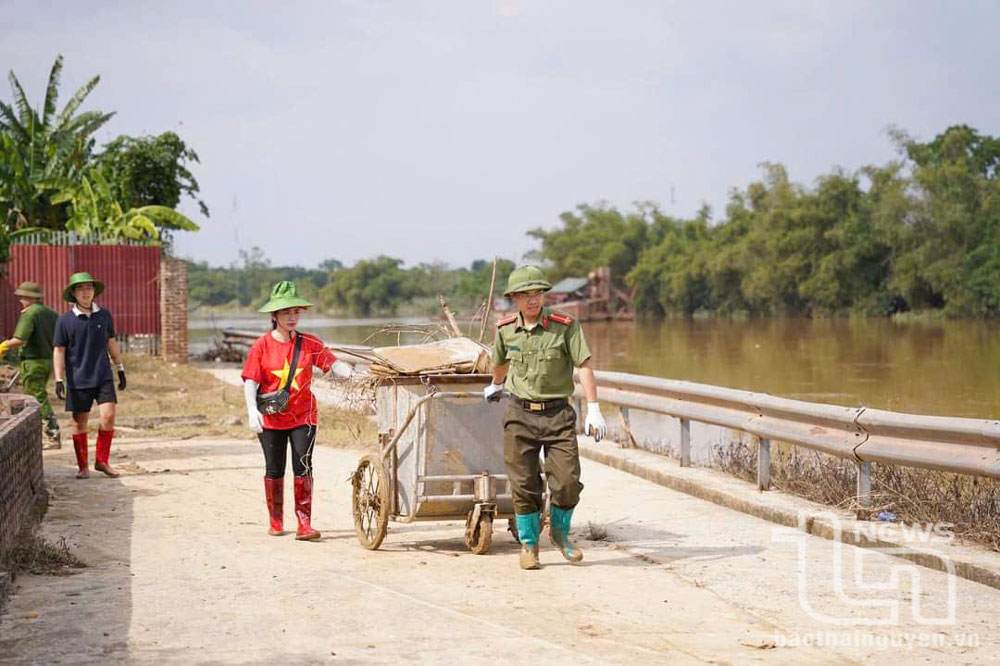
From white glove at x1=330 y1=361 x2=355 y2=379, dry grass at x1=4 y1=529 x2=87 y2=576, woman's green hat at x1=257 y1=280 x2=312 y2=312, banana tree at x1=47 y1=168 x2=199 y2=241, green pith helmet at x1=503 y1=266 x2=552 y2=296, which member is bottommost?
dry grass at x1=4 y1=529 x2=87 y2=576

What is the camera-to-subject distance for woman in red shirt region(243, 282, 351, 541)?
27.5 ft

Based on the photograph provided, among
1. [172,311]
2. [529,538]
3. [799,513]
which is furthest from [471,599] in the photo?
[172,311]

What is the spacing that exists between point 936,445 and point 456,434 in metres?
3.26

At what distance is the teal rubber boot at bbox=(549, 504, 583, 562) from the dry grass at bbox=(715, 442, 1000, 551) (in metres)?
2.29

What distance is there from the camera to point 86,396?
1145cm

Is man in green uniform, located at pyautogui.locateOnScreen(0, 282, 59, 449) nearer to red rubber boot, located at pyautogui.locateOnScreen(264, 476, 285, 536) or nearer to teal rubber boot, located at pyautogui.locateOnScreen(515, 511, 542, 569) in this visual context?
red rubber boot, located at pyautogui.locateOnScreen(264, 476, 285, 536)

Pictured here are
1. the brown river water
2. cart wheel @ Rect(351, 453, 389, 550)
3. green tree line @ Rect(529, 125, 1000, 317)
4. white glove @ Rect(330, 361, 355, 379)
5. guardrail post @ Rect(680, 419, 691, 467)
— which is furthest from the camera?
green tree line @ Rect(529, 125, 1000, 317)

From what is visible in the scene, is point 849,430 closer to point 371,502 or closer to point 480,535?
point 480,535

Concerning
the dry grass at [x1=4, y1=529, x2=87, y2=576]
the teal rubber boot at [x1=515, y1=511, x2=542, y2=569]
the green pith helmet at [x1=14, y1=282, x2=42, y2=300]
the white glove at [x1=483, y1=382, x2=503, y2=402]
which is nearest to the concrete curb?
the teal rubber boot at [x1=515, y1=511, x2=542, y2=569]

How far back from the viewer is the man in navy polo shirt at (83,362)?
11.4m

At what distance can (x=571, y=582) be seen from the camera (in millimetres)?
7094

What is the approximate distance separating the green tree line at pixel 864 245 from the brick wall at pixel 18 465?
68765 mm

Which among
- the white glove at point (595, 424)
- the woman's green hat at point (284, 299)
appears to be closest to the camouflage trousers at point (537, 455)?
the white glove at point (595, 424)

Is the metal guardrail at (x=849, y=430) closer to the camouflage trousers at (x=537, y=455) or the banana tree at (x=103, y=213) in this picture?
the camouflage trousers at (x=537, y=455)
